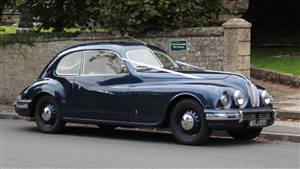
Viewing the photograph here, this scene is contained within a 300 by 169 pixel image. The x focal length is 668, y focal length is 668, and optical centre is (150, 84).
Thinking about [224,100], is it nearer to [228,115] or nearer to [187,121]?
[228,115]

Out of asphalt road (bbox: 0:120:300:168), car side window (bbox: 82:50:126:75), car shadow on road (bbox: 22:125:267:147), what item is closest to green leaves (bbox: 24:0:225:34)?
car shadow on road (bbox: 22:125:267:147)

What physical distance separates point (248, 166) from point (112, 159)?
1974 millimetres

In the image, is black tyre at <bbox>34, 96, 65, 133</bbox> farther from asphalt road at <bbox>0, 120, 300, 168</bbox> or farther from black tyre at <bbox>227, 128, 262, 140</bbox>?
black tyre at <bbox>227, 128, 262, 140</bbox>

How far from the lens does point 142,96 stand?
37.6 feet

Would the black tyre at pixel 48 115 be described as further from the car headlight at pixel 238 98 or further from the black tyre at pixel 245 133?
the car headlight at pixel 238 98

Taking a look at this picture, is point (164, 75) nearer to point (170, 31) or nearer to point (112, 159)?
point (112, 159)

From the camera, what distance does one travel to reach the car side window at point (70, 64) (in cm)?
1279

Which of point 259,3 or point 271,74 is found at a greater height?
point 259,3

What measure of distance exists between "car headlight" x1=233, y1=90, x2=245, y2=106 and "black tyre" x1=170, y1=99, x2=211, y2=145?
0.57 metres

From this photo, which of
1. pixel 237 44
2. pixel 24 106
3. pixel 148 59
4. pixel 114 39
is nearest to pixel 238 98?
pixel 148 59

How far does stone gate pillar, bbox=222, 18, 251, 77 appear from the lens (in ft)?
50.9

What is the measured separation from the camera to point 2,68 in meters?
19.0

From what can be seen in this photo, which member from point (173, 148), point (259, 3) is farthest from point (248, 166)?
point (259, 3)

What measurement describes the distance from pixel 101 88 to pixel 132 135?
4.06ft
